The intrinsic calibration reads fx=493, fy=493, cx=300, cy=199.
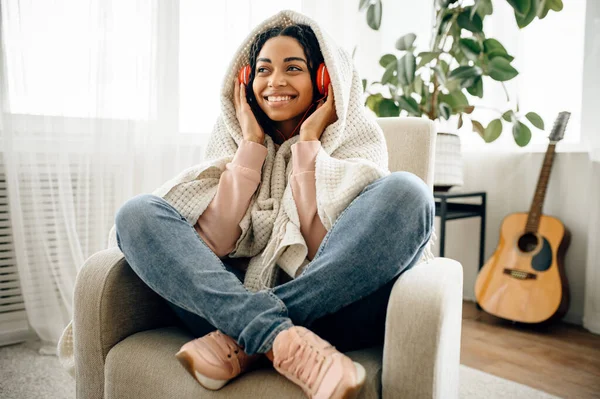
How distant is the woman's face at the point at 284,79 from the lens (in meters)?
1.27

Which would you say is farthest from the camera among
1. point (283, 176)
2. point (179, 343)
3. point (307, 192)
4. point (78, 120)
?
point (78, 120)

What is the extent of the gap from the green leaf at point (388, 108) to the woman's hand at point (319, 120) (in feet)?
3.24

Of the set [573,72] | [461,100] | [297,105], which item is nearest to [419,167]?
[297,105]

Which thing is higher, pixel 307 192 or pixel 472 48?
pixel 472 48

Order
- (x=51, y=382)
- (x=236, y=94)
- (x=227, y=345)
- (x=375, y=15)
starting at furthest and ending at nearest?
(x=375, y=15) < (x=51, y=382) < (x=236, y=94) < (x=227, y=345)

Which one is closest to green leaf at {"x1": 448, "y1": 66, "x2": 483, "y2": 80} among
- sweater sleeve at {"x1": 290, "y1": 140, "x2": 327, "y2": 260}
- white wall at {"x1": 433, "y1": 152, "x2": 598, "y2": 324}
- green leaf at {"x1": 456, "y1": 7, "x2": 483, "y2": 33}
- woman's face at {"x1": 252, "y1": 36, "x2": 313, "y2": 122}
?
green leaf at {"x1": 456, "y1": 7, "x2": 483, "y2": 33}

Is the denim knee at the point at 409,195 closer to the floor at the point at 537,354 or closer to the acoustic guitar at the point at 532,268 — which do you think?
the floor at the point at 537,354

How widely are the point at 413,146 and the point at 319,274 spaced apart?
→ 591 millimetres

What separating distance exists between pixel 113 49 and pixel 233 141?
82 cm

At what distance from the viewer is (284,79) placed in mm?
1265

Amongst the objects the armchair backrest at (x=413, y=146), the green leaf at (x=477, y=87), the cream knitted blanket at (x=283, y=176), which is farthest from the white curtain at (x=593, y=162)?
the cream knitted blanket at (x=283, y=176)

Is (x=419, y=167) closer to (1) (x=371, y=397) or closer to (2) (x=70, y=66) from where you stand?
(1) (x=371, y=397)

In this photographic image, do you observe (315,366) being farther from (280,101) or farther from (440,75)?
(440,75)

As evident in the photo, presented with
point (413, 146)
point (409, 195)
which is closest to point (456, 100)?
point (413, 146)
